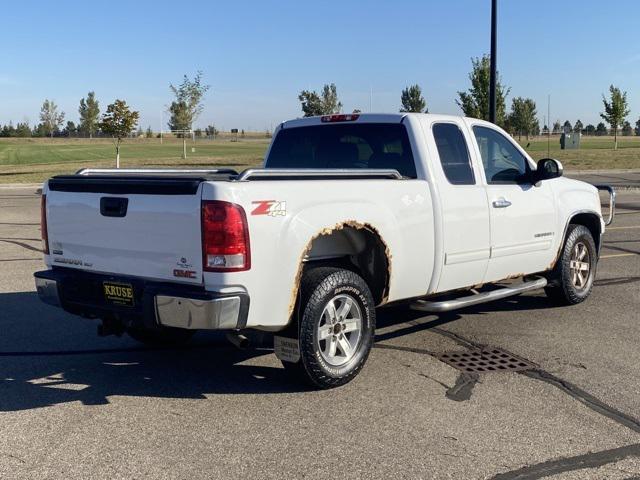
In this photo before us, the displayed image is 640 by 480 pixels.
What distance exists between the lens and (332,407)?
15.6 feet

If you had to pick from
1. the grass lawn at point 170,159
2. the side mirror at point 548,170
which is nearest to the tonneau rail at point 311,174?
the side mirror at point 548,170

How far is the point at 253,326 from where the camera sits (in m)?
4.67

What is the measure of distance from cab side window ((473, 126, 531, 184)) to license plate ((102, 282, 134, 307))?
326 cm

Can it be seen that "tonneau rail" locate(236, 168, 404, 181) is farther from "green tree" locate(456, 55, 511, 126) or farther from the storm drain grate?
"green tree" locate(456, 55, 511, 126)

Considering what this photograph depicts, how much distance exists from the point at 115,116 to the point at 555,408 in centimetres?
3483

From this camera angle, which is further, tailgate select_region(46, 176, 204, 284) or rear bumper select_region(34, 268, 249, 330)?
tailgate select_region(46, 176, 204, 284)

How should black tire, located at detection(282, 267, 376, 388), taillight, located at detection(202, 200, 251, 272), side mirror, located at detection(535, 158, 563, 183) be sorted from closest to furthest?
taillight, located at detection(202, 200, 251, 272), black tire, located at detection(282, 267, 376, 388), side mirror, located at detection(535, 158, 563, 183)

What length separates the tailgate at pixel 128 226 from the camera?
14.8 ft

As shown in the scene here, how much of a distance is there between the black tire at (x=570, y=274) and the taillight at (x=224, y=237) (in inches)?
161

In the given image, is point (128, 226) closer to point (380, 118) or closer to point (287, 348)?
point (287, 348)

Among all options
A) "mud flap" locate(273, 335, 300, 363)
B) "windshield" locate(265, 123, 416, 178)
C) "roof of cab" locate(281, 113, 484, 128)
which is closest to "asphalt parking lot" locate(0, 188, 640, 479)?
"mud flap" locate(273, 335, 300, 363)

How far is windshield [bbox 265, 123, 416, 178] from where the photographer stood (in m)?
6.07

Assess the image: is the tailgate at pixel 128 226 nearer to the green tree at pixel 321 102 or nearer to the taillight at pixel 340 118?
the taillight at pixel 340 118

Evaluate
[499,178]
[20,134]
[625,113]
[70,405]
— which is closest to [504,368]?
[499,178]
